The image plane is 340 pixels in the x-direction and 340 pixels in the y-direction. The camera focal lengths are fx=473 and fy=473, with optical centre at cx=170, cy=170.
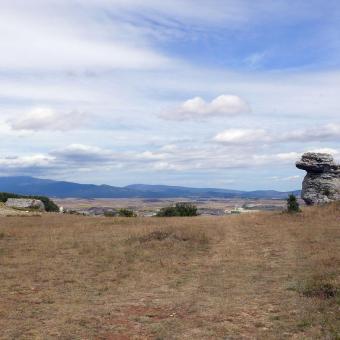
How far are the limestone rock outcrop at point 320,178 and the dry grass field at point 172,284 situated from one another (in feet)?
68.8

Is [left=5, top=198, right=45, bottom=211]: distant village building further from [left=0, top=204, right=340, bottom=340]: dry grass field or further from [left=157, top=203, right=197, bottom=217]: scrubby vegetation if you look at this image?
[left=0, top=204, right=340, bottom=340]: dry grass field

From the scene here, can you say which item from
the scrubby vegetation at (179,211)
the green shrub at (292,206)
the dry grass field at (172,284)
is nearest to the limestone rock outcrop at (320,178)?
the green shrub at (292,206)

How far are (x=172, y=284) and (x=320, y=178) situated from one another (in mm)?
41131

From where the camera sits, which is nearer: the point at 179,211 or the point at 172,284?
the point at 172,284

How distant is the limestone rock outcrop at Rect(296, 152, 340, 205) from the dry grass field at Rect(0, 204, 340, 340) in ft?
68.8

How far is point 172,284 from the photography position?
61.6 feet

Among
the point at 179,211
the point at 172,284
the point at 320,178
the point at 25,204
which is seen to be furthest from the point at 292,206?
the point at 25,204

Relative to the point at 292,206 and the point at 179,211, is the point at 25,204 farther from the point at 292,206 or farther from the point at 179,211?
the point at 292,206

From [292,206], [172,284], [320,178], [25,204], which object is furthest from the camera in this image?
[25,204]

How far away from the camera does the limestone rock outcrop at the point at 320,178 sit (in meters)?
54.7

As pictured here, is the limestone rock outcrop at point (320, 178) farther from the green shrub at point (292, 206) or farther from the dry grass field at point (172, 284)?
the dry grass field at point (172, 284)

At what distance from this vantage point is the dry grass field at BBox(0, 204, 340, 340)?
42.2ft

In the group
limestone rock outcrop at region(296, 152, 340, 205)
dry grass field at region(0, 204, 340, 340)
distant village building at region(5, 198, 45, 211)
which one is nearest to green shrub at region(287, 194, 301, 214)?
limestone rock outcrop at region(296, 152, 340, 205)

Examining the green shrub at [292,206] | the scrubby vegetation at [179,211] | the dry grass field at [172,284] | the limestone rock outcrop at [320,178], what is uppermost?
the limestone rock outcrop at [320,178]
